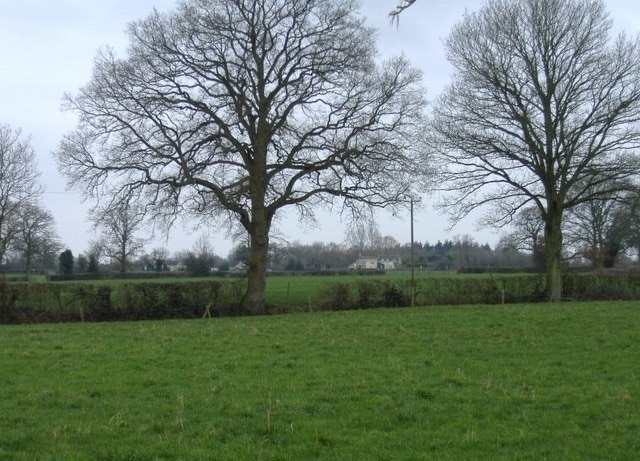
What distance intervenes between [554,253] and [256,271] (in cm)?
1587

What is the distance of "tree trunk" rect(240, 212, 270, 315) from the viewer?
31625 mm

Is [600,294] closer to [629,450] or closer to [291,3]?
[291,3]

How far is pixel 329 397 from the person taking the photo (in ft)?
31.8

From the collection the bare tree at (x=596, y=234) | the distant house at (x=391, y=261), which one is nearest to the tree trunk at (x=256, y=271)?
the bare tree at (x=596, y=234)

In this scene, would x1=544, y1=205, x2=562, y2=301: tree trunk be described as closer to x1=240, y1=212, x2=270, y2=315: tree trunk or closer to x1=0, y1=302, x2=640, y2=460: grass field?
x1=240, y1=212, x2=270, y2=315: tree trunk

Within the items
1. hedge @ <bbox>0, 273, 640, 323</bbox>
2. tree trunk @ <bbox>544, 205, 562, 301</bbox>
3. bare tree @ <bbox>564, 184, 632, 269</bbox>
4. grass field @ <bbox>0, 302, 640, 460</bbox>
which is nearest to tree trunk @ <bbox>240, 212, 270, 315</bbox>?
hedge @ <bbox>0, 273, 640, 323</bbox>

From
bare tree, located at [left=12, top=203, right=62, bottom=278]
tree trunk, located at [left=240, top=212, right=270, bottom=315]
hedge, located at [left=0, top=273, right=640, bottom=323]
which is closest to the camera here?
hedge, located at [left=0, top=273, right=640, bottom=323]

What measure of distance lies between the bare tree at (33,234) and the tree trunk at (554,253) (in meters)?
34.9

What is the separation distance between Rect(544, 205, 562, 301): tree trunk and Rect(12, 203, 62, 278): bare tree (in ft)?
115

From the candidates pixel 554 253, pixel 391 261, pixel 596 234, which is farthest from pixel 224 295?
pixel 391 261

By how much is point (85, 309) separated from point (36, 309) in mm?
1940

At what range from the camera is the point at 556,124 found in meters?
34.8

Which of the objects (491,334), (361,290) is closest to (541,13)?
(361,290)

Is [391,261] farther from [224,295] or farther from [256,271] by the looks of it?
[224,295]
